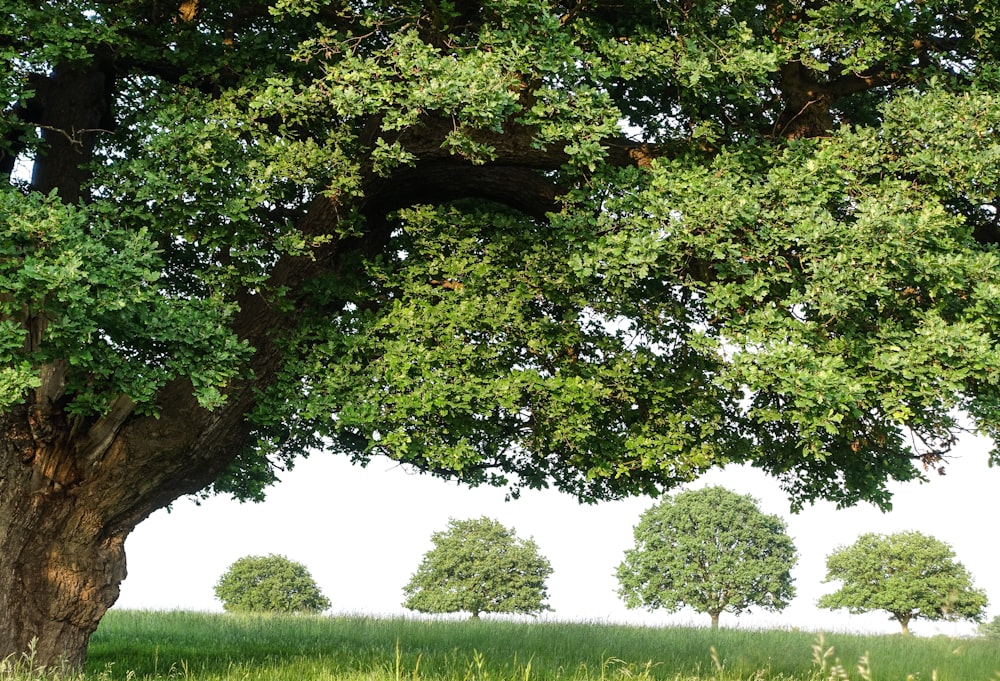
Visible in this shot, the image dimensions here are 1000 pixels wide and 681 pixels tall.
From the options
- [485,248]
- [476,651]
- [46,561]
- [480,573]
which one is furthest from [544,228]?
[480,573]

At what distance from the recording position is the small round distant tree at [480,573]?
4188cm

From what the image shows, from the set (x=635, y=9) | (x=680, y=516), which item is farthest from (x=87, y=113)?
(x=680, y=516)

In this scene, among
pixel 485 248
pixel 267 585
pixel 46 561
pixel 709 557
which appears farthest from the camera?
pixel 267 585

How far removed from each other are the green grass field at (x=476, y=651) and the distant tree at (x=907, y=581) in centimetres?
1701

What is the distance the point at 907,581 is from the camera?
4169 cm

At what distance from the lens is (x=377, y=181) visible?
523 inches

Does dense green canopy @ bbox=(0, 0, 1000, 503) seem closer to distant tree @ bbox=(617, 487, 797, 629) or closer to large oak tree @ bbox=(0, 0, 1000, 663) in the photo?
large oak tree @ bbox=(0, 0, 1000, 663)

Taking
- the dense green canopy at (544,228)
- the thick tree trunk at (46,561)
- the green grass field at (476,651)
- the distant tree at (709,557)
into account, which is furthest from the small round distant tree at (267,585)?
the dense green canopy at (544,228)

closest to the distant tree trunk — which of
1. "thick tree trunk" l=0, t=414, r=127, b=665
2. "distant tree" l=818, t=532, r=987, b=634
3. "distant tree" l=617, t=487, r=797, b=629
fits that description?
"distant tree" l=818, t=532, r=987, b=634

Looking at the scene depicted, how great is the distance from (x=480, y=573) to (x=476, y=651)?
30.4 meters

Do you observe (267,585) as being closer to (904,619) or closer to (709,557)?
(709,557)

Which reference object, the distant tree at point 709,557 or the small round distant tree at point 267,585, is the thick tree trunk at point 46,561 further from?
the small round distant tree at point 267,585

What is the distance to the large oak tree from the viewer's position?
35.8 feet

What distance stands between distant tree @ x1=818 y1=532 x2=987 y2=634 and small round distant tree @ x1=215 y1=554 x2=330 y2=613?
2792 centimetres
